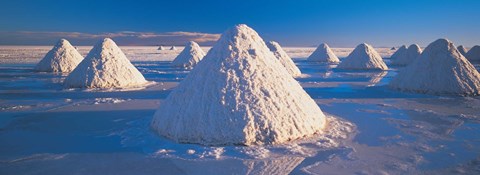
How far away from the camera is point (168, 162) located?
5.07m

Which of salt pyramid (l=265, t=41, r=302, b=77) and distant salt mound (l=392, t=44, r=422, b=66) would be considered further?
distant salt mound (l=392, t=44, r=422, b=66)

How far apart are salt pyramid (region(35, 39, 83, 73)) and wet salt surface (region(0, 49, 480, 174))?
13.4 metres

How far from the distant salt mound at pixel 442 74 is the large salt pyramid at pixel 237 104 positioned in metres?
7.92

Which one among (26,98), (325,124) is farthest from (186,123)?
(26,98)

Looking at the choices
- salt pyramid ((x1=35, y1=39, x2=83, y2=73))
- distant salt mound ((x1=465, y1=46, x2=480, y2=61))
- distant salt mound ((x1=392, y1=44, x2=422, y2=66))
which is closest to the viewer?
salt pyramid ((x1=35, y1=39, x2=83, y2=73))

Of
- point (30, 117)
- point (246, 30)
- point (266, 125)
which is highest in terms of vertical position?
point (246, 30)

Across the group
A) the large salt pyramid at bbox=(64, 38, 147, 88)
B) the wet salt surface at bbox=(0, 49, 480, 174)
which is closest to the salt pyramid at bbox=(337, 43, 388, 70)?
the wet salt surface at bbox=(0, 49, 480, 174)

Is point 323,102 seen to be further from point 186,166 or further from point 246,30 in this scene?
point 186,166

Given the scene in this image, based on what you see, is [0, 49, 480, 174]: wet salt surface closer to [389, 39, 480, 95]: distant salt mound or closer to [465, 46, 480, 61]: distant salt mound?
[389, 39, 480, 95]: distant salt mound

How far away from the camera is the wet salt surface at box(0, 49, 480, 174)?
4.86 m

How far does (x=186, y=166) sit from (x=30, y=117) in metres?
6.32

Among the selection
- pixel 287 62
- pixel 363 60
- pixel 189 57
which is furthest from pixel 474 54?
pixel 189 57

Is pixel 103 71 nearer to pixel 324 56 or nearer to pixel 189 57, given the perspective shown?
pixel 189 57

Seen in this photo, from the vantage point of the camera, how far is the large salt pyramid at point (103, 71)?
14445 mm
